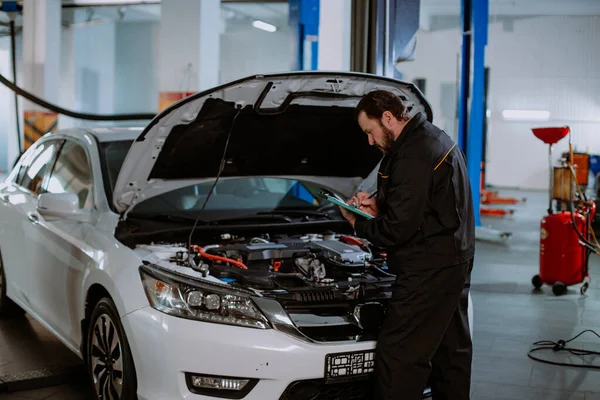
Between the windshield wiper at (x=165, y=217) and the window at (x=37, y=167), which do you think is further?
the window at (x=37, y=167)

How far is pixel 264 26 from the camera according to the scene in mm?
19594

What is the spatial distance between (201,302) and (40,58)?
36.1 ft

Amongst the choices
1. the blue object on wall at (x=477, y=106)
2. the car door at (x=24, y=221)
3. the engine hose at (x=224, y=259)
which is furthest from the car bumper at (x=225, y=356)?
the blue object on wall at (x=477, y=106)

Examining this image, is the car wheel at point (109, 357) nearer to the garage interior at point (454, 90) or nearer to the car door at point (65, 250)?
the car door at point (65, 250)

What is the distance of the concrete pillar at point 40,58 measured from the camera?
496 inches

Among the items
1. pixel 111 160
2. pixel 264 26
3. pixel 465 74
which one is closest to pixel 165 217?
pixel 111 160

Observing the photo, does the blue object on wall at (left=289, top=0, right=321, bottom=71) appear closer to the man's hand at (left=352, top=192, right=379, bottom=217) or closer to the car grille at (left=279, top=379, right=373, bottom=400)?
the man's hand at (left=352, top=192, right=379, bottom=217)

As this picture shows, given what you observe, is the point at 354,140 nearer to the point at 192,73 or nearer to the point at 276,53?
the point at 192,73

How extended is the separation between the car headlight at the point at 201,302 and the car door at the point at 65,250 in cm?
61

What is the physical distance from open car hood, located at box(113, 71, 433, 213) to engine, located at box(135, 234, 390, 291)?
0.42 m

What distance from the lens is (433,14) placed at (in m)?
19.8

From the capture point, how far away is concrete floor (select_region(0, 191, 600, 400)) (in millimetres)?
3848

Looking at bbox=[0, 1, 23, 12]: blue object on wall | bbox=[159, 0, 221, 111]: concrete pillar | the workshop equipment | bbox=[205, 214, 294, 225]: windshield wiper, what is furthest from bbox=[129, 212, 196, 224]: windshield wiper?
bbox=[0, 1, 23, 12]: blue object on wall

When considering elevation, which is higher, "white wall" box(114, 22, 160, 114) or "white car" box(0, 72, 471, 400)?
"white wall" box(114, 22, 160, 114)
